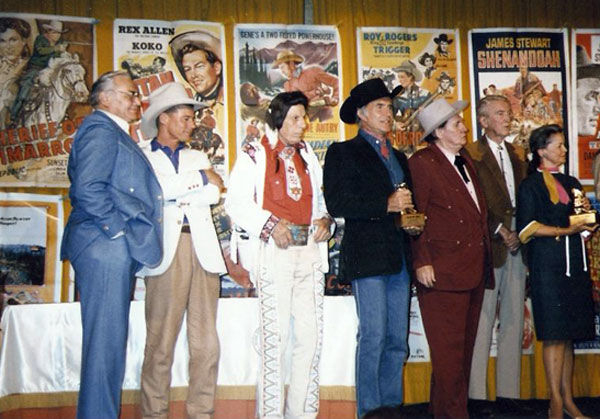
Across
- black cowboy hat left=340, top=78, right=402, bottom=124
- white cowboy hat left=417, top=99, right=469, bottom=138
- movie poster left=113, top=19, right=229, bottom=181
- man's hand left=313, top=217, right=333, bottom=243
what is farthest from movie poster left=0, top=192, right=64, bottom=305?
white cowboy hat left=417, top=99, right=469, bottom=138

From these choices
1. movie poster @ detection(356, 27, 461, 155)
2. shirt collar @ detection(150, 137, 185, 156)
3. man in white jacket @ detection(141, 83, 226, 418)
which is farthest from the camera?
movie poster @ detection(356, 27, 461, 155)

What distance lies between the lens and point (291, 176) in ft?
13.6

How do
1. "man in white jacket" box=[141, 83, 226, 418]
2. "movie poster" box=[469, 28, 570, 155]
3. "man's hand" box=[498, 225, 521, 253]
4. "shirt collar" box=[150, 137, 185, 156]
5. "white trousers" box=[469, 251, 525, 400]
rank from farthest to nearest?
"movie poster" box=[469, 28, 570, 155], "white trousers" box=[469, 251, 525, 400], "man's hand" box=[498, 225, 521, 253], "shirt collar" box=[150, 137, 185, 156], "man in white jacket" box=[141, 83, 226, 418]

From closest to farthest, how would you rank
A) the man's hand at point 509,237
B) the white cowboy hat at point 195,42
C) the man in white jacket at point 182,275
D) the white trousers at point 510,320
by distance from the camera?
1. the man in white jacket at point 182,275
2. the man's hand at point 509,237
3. the white trousers at point 510,320
4. the white cowboy hat at point 195,42

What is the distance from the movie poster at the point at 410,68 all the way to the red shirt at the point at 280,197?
1.31 m

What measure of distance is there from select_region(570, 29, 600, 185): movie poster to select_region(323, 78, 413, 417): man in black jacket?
187 centimetres

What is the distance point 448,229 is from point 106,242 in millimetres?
1912

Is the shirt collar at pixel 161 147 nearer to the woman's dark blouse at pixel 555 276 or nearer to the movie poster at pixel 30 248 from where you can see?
the movie poster at pixel 30 248

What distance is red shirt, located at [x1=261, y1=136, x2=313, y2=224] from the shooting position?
13.4ft

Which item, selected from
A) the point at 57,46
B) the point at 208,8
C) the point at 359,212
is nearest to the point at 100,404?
the point at 359,212

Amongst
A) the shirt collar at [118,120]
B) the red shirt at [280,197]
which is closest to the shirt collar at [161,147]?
the shirt collar at [118,120]

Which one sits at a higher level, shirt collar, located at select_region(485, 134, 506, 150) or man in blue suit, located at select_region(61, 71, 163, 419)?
shirt collar, located at select_region(485, 134, 506, 150)

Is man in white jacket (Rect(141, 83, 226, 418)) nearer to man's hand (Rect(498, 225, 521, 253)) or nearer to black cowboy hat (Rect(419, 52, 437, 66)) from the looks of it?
man's hand (Rect(498, 225, 521, 253))

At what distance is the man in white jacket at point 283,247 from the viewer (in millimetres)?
3963
